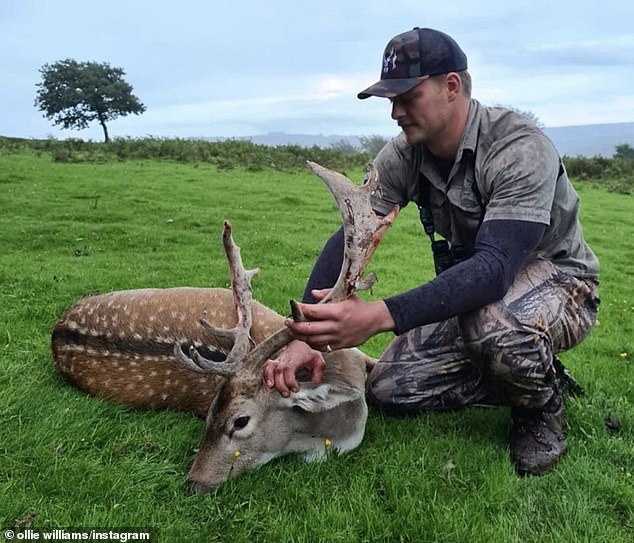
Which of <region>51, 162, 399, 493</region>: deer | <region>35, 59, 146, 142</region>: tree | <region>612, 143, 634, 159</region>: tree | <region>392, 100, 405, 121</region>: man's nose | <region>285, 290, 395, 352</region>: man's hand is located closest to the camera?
<region>285, 290, 395, 352</region>: man's hand

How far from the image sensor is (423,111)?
3.94 metres

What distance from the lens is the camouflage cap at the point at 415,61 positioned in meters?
3.81

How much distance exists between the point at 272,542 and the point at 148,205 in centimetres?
1118

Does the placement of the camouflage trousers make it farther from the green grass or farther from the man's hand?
the man's hand

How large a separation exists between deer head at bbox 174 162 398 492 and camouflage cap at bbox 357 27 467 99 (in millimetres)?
533

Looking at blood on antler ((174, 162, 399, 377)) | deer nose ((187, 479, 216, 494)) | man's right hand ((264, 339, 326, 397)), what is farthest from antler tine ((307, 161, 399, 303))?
deer nose ((187, 479, 216, 494))

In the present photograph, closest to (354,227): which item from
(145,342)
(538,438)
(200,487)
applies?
(200,487)

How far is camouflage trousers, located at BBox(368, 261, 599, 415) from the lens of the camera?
3.80 m

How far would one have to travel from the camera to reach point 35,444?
4008 millimetres

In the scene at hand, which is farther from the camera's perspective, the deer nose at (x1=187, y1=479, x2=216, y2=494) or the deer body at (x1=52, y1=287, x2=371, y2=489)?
the deer body at (x1=52, y1=287, x2=371, y2=489)

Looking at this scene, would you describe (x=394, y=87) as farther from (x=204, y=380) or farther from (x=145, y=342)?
(x=145, y=342)

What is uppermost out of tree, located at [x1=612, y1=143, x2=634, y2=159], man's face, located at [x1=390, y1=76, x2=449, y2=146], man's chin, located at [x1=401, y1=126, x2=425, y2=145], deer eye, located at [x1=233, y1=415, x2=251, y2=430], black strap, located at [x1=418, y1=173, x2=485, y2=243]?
man's face, located at [x1=390, y1=76, x2=449, y2=146]

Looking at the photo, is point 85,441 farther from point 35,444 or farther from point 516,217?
point 516,217

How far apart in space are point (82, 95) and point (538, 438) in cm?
5514
